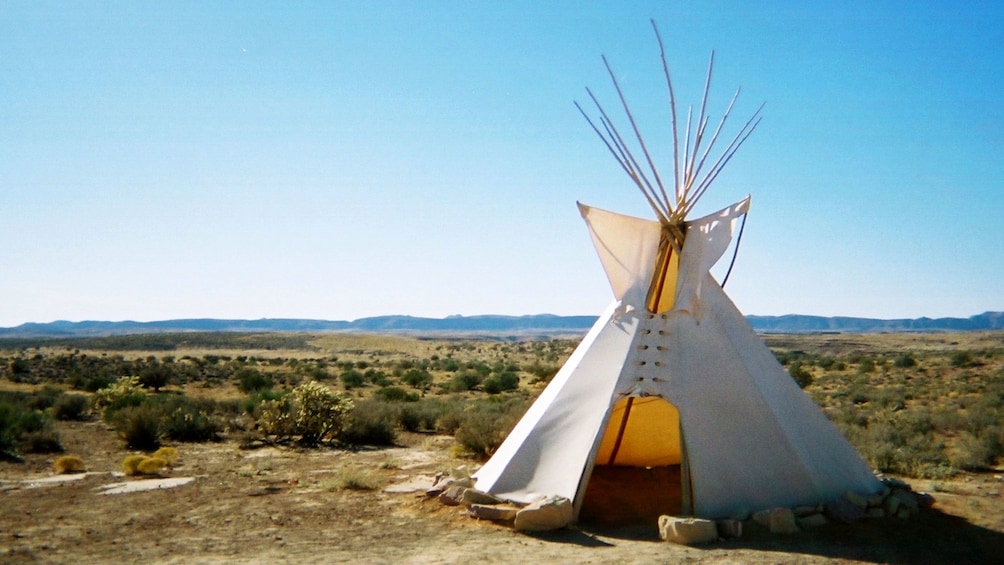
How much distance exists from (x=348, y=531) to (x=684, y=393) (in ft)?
12.5

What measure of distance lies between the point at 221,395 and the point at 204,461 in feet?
43.9

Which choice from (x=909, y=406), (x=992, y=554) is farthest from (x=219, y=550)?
(x=909, y=406)

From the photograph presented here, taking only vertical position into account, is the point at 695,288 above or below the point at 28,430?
above

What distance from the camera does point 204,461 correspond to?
499 inches

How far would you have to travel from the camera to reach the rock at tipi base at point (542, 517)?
756 centimetres

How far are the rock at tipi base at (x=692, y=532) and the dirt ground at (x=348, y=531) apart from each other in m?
0.11

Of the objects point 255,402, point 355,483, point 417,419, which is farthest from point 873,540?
point 255,402

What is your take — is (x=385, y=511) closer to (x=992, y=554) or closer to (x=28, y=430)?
(x=992, y=554)

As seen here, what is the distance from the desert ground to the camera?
6895 mm

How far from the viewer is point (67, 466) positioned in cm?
1162

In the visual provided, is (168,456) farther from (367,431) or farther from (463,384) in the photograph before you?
(463,384)

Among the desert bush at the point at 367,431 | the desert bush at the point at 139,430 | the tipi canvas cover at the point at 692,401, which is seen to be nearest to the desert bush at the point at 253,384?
the desert bush at the point at 139,430

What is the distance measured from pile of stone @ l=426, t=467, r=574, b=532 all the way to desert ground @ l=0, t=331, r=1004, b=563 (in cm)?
11

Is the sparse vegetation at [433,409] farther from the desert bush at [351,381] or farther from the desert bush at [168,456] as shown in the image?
the desert bush at [168,456]
